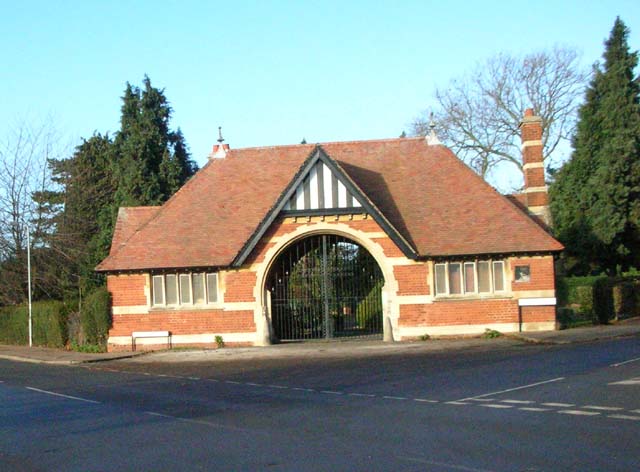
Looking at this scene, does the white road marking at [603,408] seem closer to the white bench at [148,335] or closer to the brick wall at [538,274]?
the brick wall at [538,274]

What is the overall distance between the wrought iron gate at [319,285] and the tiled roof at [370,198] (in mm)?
1703

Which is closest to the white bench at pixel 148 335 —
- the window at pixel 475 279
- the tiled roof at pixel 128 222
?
the tiled roof at pixel 128 222

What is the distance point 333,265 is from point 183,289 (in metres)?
5.19

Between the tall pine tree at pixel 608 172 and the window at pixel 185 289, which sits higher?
the tall pine tree at pixel 608 172

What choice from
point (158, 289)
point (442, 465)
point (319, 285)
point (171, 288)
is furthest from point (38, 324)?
point (442, 465)

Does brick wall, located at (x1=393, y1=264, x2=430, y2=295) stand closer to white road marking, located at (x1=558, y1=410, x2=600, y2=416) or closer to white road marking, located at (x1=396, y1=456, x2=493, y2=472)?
white road marking, located at (x1=558, y1=410, x2=600, y2=416)

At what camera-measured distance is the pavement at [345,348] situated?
2377cm

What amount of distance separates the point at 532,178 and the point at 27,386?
19620 millimetres

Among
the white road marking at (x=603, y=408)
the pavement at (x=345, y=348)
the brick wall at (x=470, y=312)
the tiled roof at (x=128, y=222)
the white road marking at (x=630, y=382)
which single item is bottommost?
the pavement at (x=345, y=348)

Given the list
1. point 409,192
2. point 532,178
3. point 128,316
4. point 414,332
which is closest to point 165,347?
point 128,316

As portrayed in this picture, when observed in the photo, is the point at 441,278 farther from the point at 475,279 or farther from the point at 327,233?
the point at 327,233

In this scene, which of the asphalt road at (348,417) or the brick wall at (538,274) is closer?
the asphalt road at (348,417)

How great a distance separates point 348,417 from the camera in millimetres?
11695

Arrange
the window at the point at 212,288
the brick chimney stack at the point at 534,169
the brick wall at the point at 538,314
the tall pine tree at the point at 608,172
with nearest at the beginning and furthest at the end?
the brick wall at the point at 538,314 < the window at the point at 212,288 < the brick chimney stack at the point at 534,169 < the tall pine tree at the point at 608,172
